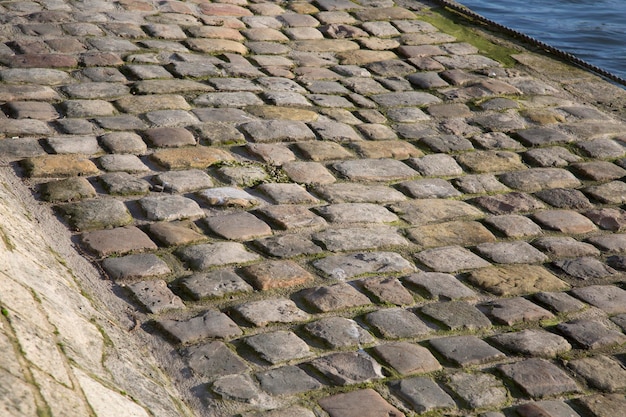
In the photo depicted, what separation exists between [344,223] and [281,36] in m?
2.29

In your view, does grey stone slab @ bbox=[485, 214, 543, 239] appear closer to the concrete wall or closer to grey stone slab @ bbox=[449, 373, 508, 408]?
grey stone slab @ bbox=[449, 373, 508, 408]

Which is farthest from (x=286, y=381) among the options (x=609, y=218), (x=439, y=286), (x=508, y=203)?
(x=609, y=218)

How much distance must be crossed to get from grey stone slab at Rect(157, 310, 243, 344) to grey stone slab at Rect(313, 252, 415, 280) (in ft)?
1.74

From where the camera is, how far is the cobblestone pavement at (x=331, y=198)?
2.90m

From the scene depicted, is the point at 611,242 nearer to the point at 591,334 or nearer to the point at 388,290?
the point at 591,334

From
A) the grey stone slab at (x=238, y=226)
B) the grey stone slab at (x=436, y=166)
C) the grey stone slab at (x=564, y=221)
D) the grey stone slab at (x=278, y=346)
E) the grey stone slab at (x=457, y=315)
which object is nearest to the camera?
the grey stone slab at (x=278, y=346)

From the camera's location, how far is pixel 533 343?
3.12m

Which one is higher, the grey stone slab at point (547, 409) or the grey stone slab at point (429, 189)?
the grey stone slab at point (429, 189)

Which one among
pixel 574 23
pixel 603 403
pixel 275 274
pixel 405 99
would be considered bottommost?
pixel 574 23

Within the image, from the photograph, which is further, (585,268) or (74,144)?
(74,144)

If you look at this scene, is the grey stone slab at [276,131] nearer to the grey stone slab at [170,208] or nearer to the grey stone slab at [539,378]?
the grey stone slab at [170,208]

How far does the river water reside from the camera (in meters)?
8.49

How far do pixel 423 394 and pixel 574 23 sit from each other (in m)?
7.57

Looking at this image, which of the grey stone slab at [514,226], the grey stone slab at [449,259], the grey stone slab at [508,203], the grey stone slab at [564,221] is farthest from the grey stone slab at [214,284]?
the grey stone slab at [564,221]
